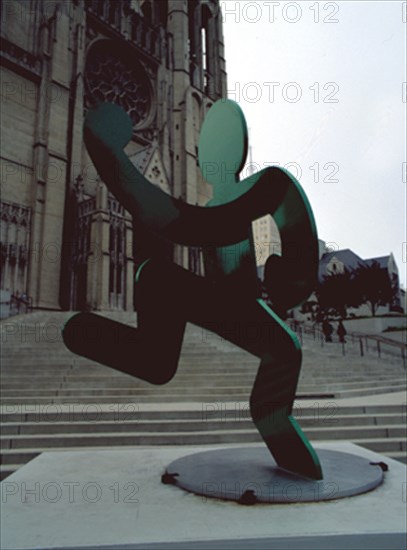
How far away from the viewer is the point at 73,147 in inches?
937

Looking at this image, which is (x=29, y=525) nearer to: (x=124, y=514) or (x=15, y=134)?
(x=124, y=514)

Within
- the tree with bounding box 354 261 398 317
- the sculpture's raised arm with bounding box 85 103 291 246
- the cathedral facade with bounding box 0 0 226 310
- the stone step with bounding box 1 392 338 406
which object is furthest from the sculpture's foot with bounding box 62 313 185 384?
the tree with bounding box 354 261 398 317

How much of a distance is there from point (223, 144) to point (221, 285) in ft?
6.24

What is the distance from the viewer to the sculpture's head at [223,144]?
5.33 metres

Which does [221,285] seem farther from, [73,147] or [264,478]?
[73,147]

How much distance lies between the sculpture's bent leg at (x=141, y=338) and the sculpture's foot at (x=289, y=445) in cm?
120

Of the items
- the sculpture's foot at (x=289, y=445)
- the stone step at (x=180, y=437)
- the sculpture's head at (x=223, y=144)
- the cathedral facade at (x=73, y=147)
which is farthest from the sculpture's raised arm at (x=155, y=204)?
the cathedral facade at (x=73, y=147)

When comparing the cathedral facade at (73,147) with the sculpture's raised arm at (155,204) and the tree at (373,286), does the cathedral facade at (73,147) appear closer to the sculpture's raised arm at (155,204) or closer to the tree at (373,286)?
the tree at (373,286)

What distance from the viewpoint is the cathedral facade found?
21.2 m

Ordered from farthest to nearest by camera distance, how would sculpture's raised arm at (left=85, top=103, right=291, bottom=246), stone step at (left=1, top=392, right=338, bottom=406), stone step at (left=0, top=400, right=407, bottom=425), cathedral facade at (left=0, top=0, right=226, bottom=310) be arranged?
cathedral facade at (left=0, top=0, right=226, bottom=310) < stone step at (left=1, top=392, right=338, bottom=406) < stone step at (left=0, top=400, right=407, bottom=425) < sculpture's raised arm at (left=85, top=103, right=291, bottom=246)

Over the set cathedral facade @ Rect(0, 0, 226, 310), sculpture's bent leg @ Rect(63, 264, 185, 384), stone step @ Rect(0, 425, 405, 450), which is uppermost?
cathedral facade @ Rect(0, 0, 226, 310)

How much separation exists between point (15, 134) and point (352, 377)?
65.1ft

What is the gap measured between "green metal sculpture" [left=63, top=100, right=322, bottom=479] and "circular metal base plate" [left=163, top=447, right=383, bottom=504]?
289 millimetres

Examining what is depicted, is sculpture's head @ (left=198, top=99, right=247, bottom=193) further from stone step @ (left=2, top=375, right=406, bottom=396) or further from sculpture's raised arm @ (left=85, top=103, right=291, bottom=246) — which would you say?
stone step @ (left=2, top=375, right=406, bottom=396)
